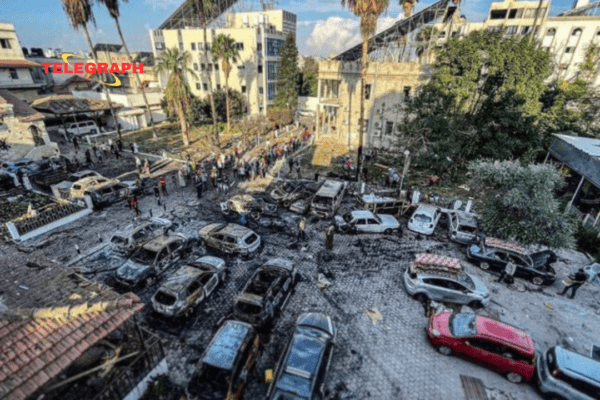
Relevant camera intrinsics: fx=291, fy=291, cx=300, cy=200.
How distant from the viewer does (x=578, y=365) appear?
8688mm

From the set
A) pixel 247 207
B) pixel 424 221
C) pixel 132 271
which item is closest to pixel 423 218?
pixel 424 221

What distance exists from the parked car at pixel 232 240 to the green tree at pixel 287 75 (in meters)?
37.9

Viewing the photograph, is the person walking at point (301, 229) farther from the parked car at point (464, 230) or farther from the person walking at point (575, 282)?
the person walking at point (575, 282)

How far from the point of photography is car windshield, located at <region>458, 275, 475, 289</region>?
12.0 meters

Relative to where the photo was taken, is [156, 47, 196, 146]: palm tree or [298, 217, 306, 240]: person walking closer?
[298, 217, 306, 240]: person walking

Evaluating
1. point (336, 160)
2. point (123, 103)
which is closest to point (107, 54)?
point (123, 103)

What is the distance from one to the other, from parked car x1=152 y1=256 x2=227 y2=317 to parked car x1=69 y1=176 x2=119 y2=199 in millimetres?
12201

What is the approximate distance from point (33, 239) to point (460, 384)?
849 inches

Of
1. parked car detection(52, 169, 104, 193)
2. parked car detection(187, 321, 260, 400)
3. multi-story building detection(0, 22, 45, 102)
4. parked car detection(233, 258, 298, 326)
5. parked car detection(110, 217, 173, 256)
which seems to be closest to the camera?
parked car detection(187, 321, 260, 400)

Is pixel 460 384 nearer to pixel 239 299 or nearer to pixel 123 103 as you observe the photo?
pixel 239 299

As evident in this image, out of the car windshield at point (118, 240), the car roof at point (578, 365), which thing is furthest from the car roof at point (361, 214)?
the car windshield at point (118, 240)

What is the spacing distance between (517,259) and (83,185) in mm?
26058

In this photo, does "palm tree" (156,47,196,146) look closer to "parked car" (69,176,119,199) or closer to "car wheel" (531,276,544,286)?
"parked car" (69,176,119,199)

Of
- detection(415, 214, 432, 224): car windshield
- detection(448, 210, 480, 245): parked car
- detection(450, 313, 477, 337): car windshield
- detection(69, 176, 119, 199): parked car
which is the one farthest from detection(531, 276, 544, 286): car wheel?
detection(69, 176, 119, 199): parked car
